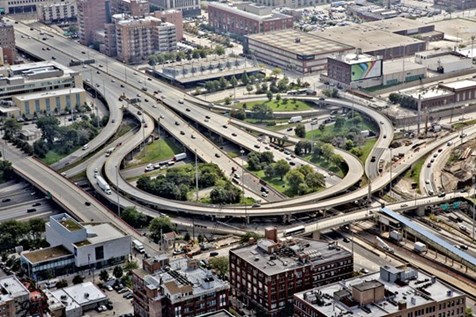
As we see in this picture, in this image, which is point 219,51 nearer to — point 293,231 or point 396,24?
point 396,24

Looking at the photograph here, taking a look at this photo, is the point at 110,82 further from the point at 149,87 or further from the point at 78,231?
the point at 78,231

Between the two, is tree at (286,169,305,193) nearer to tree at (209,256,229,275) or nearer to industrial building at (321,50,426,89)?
tree at (209,256,229,275)

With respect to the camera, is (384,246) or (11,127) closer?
(384,246)

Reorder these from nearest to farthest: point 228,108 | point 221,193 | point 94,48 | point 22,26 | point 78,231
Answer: point 78,231 → point 221,193 → point 228,108 → point 94,48 → point 22,26

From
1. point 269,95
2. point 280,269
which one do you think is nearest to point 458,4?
point 269,95

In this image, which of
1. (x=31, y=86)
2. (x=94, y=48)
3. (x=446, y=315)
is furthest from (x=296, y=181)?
(x=94, y=48)

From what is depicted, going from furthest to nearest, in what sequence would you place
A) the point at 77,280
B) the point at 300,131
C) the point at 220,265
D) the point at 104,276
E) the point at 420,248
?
the point at 300,131 → the point at 420,248 → the point at 104,276 → the point at 77,280 → the point at 220,265
